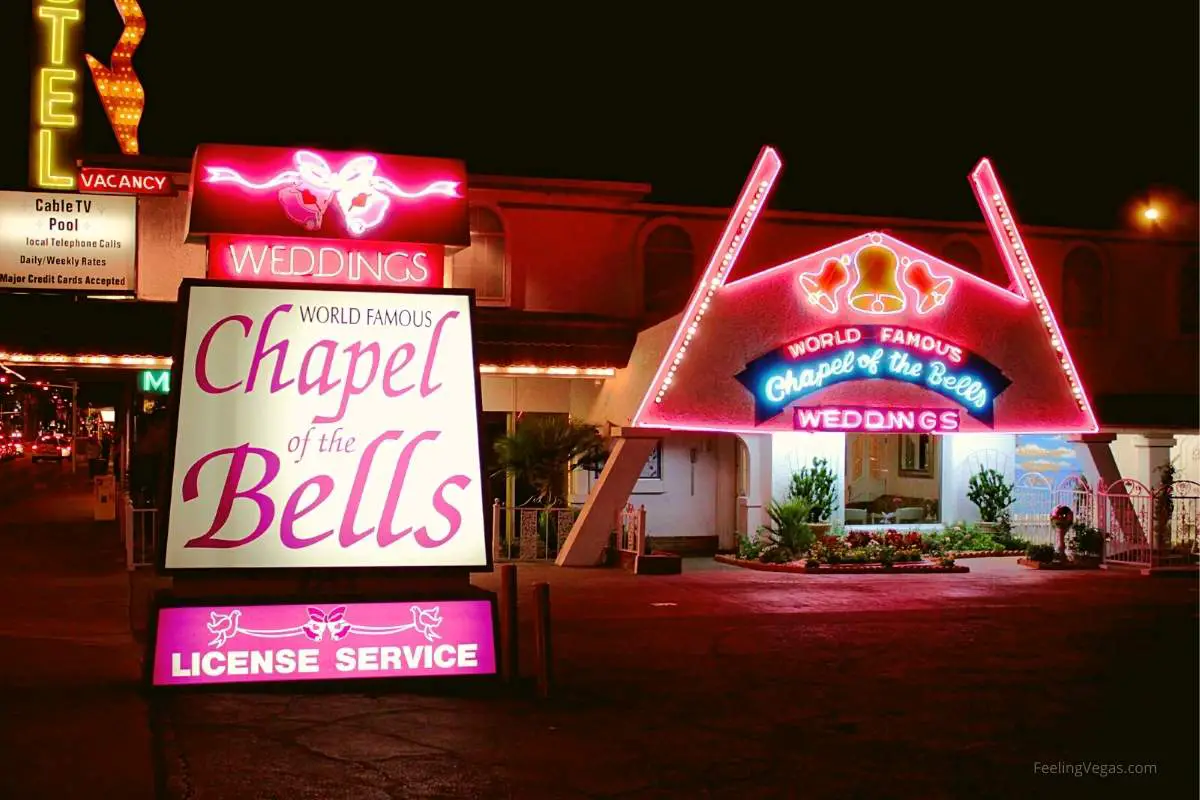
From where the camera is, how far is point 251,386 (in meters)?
9.99

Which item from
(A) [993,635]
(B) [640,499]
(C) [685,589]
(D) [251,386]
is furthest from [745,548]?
(D) [251,386]

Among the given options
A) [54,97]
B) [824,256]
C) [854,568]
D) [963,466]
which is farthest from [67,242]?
[963,466]

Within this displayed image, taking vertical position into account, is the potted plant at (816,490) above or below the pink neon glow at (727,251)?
below

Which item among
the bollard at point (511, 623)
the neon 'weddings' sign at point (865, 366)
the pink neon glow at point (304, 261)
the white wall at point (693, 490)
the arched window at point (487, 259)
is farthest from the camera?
the white wall at point (693, 490)

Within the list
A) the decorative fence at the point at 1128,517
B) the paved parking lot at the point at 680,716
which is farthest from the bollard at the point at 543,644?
the decorative fence at the point at 1128,517

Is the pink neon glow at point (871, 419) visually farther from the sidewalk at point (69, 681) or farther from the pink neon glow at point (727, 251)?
the sidewalk at point (69, 681)

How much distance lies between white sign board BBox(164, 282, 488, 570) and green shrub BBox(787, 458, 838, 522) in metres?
12.0

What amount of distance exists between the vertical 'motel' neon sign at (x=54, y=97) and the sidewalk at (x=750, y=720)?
11820mm

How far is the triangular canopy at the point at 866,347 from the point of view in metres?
18.3

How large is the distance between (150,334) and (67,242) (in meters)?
2.03

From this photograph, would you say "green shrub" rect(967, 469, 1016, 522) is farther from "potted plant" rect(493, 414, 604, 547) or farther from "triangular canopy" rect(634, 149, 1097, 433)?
"potted plant" rect(493, 414, 604, 547)

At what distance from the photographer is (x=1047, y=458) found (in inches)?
939

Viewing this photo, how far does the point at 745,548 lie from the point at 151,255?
1088cm

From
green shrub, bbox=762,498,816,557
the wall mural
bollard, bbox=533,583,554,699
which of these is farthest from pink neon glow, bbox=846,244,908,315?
bollard, bbox=533,583,554,699
